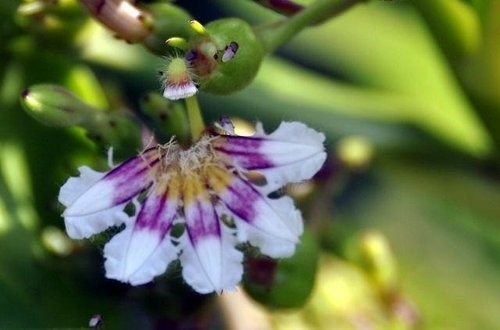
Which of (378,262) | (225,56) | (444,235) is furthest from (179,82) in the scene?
(444,235)

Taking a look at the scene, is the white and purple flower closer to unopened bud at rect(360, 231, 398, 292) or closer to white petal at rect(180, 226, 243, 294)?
white petal at rect(180, 226, 243, 294)

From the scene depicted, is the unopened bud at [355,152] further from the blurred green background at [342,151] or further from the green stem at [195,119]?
the green stem at [195,119]

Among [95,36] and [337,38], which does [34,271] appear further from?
[337,38]

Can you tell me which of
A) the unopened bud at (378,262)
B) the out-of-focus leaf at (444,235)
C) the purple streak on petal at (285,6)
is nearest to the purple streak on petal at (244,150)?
the purple streak on petal at (285,6)

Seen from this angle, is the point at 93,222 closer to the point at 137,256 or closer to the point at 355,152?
the point at 137,256

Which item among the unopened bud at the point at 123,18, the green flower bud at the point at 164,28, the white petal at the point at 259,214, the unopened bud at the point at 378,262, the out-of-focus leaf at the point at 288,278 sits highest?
the unopened bud at the point at 123,18

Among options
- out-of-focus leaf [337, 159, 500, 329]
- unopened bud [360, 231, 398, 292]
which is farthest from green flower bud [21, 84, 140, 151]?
out-of-focus leaf [337, 159, 500, 329]
